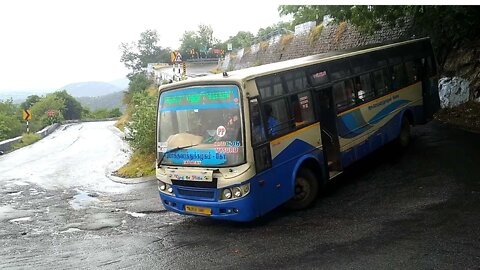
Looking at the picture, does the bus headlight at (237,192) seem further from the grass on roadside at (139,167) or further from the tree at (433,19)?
the tree at (433,19)

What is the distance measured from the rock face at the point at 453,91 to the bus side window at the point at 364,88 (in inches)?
276

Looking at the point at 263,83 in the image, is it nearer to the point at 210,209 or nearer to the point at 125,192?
the point at 210,209

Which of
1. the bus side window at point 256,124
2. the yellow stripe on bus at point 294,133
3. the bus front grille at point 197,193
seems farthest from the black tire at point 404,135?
the bus front grille at point 197,193

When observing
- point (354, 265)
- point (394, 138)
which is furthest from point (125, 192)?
point (354, 265)

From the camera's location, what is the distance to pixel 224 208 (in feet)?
24.4

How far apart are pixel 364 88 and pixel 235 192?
4.81 metres

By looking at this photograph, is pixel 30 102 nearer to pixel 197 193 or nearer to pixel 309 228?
pixel 197 193

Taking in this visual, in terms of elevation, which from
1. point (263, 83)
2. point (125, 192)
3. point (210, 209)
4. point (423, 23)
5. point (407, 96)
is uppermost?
point (423, 23)

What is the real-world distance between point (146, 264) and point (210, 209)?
53.4 inches

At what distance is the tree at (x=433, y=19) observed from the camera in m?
14.8

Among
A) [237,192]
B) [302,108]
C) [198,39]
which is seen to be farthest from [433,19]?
[198,39]

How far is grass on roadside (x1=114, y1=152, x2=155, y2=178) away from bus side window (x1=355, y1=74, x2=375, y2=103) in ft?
24.5

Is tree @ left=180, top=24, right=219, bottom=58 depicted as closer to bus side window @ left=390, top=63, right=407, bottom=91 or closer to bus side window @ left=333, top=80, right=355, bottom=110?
bus side window @ left=390, top=63, right=407, bottom=91

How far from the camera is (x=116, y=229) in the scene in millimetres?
9148
